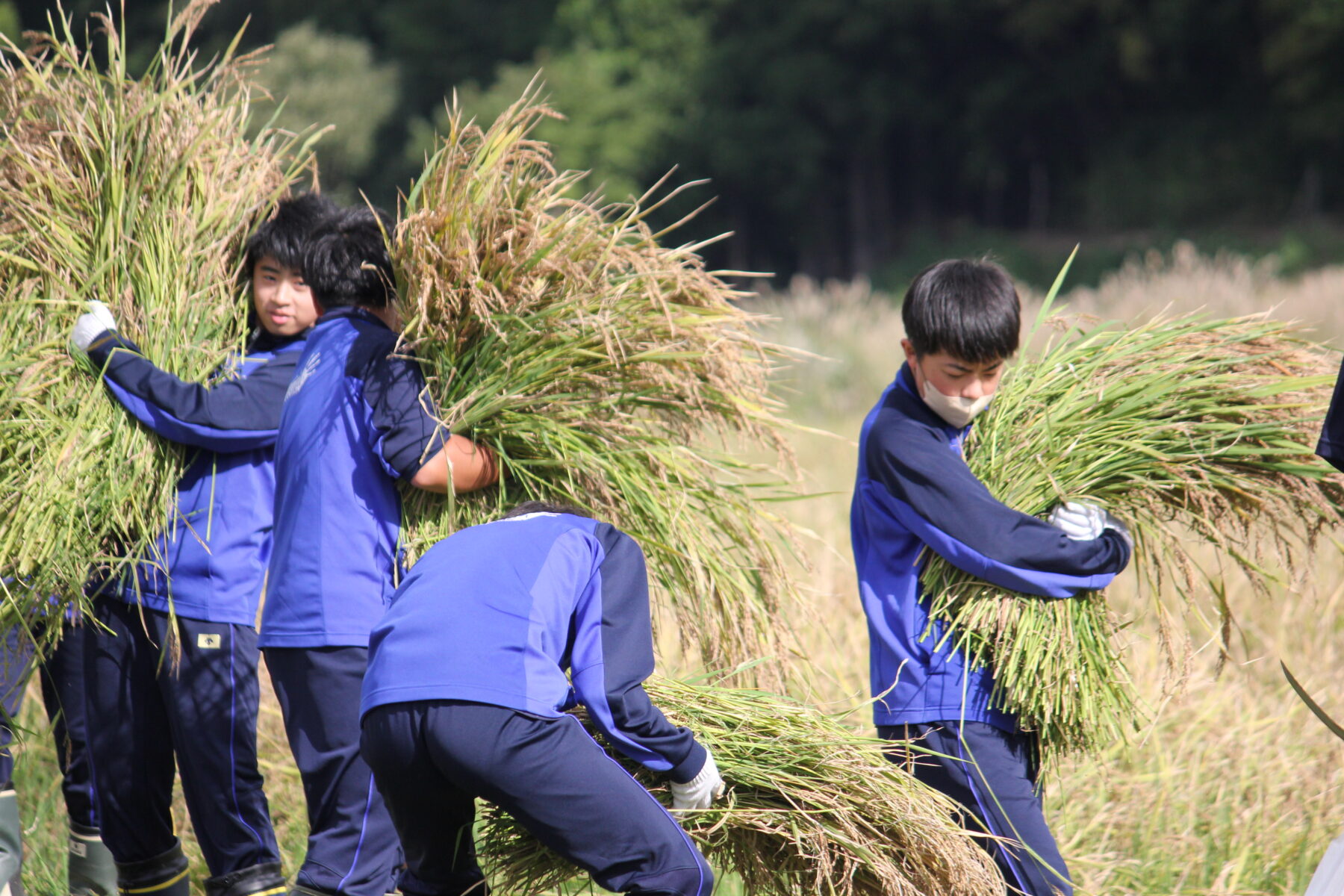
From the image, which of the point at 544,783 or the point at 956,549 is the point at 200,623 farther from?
the point at 956,549

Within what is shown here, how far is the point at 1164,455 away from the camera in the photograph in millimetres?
2398

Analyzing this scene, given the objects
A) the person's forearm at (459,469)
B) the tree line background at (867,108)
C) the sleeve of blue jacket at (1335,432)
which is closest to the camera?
the sleeve of blue jacket at (1335,432)

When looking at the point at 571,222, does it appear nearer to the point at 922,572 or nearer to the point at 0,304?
the point at 922,572

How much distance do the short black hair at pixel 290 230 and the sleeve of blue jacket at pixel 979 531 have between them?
147 cm

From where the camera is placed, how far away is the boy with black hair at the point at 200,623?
266 centimetres

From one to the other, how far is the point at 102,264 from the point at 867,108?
3062 cm

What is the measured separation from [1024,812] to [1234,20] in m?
28.8

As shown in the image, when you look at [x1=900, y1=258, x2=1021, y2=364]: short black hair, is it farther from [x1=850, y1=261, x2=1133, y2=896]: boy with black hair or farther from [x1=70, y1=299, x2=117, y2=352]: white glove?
[x1=70, y1=299, x2=117, y2=352]: white glove

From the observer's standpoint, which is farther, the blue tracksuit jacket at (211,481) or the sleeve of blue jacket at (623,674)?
the blue tracksuit jacket at (211,481)

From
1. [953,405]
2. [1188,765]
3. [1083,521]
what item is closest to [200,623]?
[953,405]

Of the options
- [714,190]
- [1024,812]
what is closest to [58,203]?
[1024,812]

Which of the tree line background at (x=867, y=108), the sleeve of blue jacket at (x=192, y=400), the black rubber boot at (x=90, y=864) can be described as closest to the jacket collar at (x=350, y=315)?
the sleeve of blue jacket at (x=192, y=400)

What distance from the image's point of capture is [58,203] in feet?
9.48

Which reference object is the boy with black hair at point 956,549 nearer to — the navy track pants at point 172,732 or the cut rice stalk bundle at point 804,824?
the cut rice stalk bundle at point 804,824
